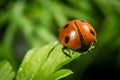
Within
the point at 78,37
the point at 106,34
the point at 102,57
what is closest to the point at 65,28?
the point at 78,37

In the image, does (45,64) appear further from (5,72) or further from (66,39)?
(66,39)

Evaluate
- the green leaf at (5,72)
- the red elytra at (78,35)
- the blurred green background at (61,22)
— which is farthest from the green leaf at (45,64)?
the blurred green background at (61,22)

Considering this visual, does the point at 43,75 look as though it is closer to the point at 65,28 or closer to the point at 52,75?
the point at 52,75

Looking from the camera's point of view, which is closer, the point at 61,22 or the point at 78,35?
the point at 78,35

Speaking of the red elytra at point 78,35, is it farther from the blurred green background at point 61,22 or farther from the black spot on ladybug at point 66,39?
the blurred green background at point 61,22

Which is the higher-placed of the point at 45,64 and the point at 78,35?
the point at 45,64

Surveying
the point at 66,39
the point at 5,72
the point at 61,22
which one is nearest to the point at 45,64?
the point at 5,72
